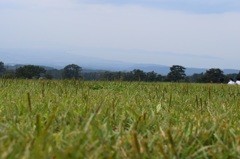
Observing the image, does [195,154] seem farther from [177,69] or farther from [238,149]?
[177,69]

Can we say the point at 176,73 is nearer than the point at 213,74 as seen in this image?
Yes

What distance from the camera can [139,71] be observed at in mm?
32844

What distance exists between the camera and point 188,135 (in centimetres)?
217

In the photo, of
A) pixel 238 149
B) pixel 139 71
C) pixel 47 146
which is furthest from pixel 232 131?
pixel 139 71

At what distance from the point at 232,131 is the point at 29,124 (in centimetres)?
124

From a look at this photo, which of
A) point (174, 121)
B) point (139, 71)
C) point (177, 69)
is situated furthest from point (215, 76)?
point (174, 121)

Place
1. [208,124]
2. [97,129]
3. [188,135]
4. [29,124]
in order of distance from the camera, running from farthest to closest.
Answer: [208,124], [29,124], [188,135], [97,129]

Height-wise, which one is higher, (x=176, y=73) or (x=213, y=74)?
(x=213, y=74)

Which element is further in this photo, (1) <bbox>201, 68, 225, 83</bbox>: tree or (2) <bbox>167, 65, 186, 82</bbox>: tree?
(1) <bbox>201, 68, 225, 83</bbox>: tree

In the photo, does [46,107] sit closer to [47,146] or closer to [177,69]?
[47,146]

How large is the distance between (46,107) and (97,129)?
1.15 m

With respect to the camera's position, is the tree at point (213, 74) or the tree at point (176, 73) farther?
the tree at point (213, 74)

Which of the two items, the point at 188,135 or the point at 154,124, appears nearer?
the point at 188,135

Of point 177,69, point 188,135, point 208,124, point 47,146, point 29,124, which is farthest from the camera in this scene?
point 177,69
